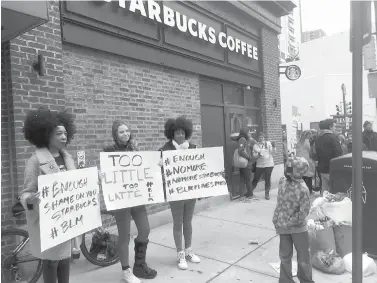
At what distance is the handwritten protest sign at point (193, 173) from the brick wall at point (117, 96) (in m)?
1.45

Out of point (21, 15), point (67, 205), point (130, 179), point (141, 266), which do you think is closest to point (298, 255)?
point (141, 266)

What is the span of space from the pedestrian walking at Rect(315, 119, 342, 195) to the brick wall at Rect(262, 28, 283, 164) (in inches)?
122

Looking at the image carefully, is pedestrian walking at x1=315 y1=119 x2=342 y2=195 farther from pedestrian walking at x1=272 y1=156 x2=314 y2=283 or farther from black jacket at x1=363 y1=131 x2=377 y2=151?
pedestrian walking at x1=272 y1=156 x2=314 y2=283

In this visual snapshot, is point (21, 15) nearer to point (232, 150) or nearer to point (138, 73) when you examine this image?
point (138, 73)

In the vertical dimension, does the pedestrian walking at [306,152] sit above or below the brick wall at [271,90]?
below

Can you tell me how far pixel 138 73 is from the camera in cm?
556

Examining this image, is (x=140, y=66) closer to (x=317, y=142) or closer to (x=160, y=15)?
(x=160, y=15)

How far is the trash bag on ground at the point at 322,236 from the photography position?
3.78m

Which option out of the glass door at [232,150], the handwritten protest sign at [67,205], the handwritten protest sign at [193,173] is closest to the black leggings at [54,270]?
the handwritten protest sign at [67,205]

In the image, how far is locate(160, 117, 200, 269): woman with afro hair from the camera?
3822 mm

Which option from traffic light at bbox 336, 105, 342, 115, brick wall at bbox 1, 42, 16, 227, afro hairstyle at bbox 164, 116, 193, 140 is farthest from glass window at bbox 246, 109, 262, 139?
traffic light at bbox 336, 105, 342, 115

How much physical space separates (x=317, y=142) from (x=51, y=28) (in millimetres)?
4880

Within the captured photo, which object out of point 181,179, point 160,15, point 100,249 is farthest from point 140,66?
point 100,249

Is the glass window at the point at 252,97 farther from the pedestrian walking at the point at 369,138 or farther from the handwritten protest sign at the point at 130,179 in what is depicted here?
the handwritten protest sign at the point at 130,179
